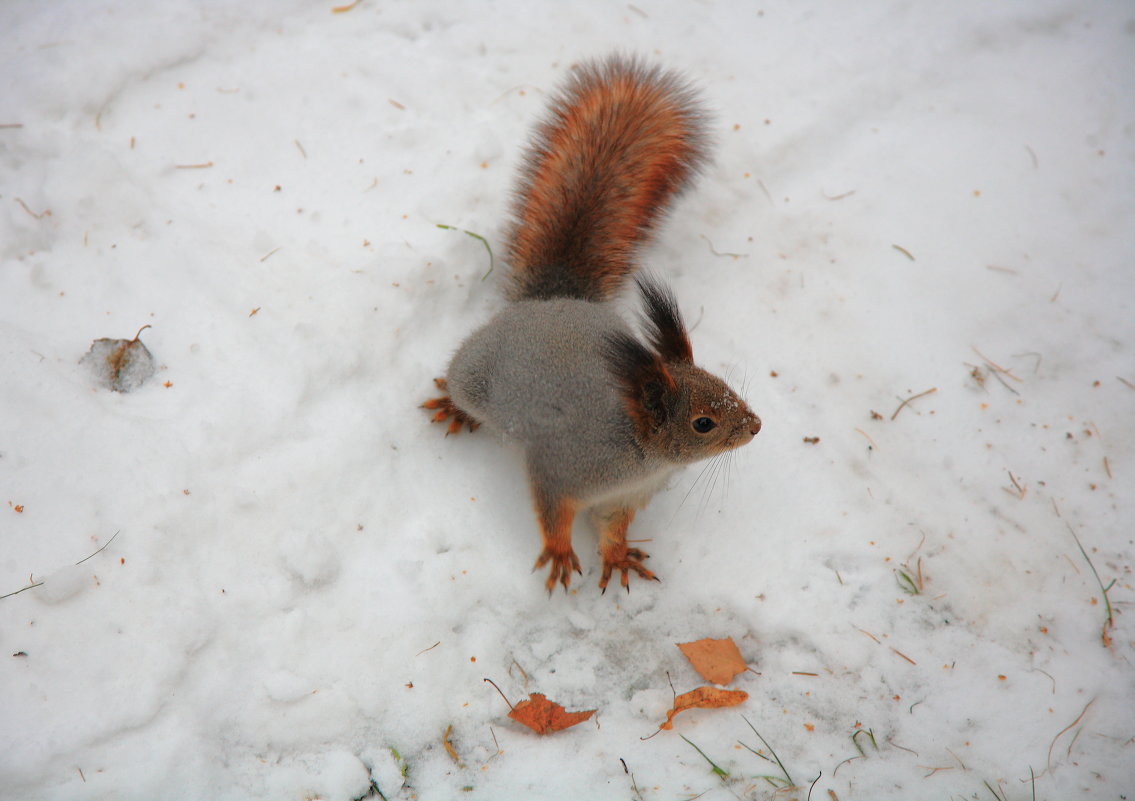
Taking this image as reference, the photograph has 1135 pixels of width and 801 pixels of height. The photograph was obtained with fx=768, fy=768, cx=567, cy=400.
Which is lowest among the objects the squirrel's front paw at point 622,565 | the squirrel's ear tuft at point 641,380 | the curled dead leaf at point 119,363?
the squirrel's front paw at point 622,565

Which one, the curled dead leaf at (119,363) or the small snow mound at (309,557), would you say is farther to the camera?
the curled dead leaf at (119,363)

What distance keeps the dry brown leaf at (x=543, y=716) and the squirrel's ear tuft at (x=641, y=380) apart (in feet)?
2.18

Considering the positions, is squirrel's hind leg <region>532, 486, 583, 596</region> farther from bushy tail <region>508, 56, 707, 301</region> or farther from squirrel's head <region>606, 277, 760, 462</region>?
bushy tail <region>508, 56, 707, 301</region>

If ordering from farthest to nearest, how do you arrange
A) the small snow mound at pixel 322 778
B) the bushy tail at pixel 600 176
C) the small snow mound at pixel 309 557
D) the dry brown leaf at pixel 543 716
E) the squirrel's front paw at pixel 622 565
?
the bushy tail at pixel 600 176 → the squirrel's front paw at pixel 622 565 → the small snow mound at pixel 309 557 → the dry brown leaf at pixel 543 716 → the small snow mound at pixel 322 778

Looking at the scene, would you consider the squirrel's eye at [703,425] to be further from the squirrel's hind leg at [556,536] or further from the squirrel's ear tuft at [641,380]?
the squirrel's hind leg at [556,536]

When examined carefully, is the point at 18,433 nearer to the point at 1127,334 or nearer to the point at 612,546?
the point at 612,546

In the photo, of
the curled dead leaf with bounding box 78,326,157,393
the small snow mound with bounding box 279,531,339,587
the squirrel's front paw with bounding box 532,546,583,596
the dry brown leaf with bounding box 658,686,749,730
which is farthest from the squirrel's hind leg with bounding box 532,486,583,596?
the curled dead leaf with bounding box 78,326,157,393

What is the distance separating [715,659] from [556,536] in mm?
480

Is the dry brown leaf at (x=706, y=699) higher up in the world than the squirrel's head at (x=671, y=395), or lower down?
lower down

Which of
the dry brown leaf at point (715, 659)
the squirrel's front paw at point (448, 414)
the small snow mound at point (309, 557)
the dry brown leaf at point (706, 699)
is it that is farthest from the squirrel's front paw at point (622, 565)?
the small snow mound at point (309, 557)

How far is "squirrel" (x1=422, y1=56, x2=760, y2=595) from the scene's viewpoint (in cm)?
181

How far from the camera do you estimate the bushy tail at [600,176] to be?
2109mm

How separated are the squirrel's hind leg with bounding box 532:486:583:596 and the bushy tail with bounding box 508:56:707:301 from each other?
1.93 ft

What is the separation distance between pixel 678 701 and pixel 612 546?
400 millimetres
